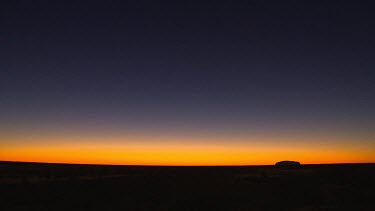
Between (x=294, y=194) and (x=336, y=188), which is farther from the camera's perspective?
(x=336, y=188)

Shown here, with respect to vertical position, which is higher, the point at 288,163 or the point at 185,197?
the point at 288,163

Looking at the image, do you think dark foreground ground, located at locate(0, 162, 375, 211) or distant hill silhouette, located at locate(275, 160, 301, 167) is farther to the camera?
distant hill silhouette, located at locate(275, 160, 301, 167)

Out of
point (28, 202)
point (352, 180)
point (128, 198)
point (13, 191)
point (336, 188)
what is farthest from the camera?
point (352, 180)

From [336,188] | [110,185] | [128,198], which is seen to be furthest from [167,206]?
[336,188]

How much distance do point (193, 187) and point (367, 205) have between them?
16152 mm

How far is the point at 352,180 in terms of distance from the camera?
4409cm

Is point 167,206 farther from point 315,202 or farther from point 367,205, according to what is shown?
point 367,205

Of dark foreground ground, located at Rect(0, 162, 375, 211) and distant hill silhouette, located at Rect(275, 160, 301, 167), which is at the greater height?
distant hill silhouette, located at Rect(275, 160, 301, 167)

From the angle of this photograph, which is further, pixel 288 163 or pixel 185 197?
pixel 288 163

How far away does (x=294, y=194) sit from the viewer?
3397 cm

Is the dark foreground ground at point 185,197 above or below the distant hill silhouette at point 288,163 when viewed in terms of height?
below

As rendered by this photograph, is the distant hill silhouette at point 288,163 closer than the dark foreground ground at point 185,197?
No

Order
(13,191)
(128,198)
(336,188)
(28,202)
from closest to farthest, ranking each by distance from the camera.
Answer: (28,202), (128,198), (13,191), (336,188)

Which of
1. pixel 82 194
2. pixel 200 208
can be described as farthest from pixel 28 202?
pixel 200 208
